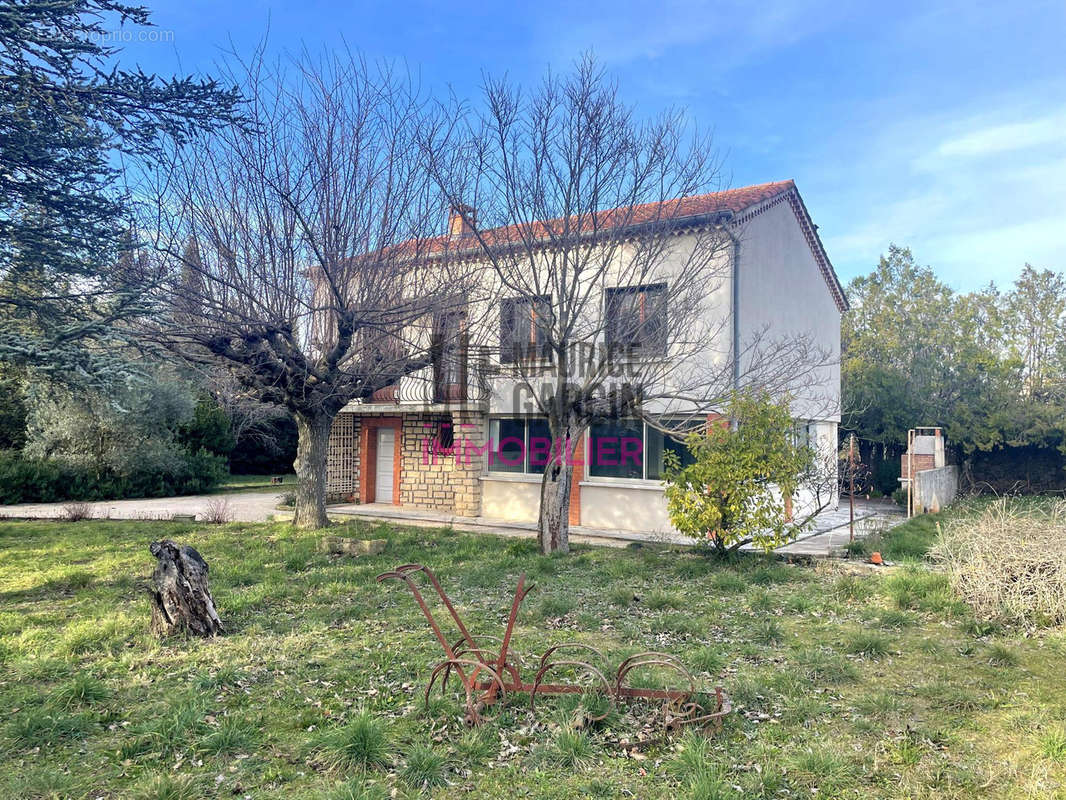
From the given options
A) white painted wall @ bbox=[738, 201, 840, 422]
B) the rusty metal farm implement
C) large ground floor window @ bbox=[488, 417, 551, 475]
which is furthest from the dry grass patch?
large ground floor window @ bbox=[488, 417, 551, 475]

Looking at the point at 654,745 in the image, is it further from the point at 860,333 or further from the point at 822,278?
the point at 860,333

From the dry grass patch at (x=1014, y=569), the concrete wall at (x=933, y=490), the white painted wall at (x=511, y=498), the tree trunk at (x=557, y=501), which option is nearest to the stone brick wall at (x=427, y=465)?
the white painted wall at (x=511, y=498)

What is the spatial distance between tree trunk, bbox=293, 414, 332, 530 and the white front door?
5.10 m

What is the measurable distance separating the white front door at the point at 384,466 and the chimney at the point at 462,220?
8336 millimetres

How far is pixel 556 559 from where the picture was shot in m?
10.4

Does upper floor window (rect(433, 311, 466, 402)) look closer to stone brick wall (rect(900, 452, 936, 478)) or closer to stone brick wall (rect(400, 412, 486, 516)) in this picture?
stone brick wall (rect(400, 412, 486, 516))

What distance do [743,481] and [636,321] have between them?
3.05 metres

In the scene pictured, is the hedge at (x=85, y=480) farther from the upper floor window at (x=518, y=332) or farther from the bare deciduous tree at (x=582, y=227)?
the bare deciduous tree at (x=582, y=227)

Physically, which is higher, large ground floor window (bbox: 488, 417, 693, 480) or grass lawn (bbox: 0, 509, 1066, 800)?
large ground floor window (bbox: 488, 417, 693, 480)

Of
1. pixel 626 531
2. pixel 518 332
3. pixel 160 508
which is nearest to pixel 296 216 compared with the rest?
pixel 518 332

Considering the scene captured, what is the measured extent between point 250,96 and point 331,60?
4.63ft

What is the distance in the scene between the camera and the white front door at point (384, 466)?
61.3ft

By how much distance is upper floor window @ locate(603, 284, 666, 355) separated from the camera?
10484 mm

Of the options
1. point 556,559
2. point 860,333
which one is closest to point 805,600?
point 556,559
